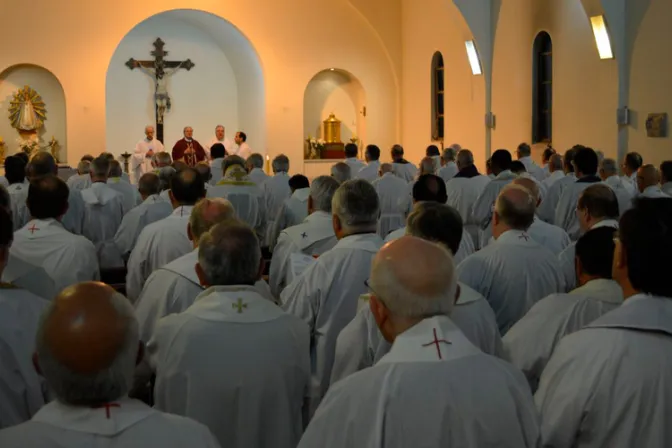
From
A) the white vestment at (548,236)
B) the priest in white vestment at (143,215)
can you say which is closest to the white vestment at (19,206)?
the priest in white vestment at (143,215)

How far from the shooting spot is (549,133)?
685 inches

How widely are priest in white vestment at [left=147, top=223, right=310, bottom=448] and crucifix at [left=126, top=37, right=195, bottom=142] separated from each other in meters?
19.4

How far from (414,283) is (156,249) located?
393 centimetres

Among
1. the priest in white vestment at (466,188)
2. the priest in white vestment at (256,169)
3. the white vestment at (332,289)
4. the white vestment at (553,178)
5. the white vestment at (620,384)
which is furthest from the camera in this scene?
the priest in white vestment at (256,169)

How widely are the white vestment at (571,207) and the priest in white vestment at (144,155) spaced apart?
1175 centimetres

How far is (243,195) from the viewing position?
9.99m

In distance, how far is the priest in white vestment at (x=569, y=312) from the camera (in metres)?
4.06

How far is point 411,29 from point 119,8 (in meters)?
6.51

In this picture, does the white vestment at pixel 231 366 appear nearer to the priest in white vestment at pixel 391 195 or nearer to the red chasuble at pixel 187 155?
the priest in white vestment at pixel 391 195

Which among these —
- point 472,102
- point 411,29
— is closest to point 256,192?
point 472,102

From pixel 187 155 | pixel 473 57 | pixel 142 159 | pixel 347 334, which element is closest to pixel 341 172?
pixel 347 334

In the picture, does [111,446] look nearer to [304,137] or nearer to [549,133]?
[549,133]

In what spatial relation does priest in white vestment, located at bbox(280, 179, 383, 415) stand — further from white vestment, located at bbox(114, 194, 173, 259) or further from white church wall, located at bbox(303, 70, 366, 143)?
white church wall, located at bbox(303, 70, 366, 143)

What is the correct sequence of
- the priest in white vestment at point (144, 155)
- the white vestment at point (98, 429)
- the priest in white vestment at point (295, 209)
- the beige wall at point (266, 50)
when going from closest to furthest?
the white vestment at point (98, 429) < the priest in white vestment at point (295, 209) < the priest in white vestment at point (144, 155) < the beige wall at point (266, 50)
